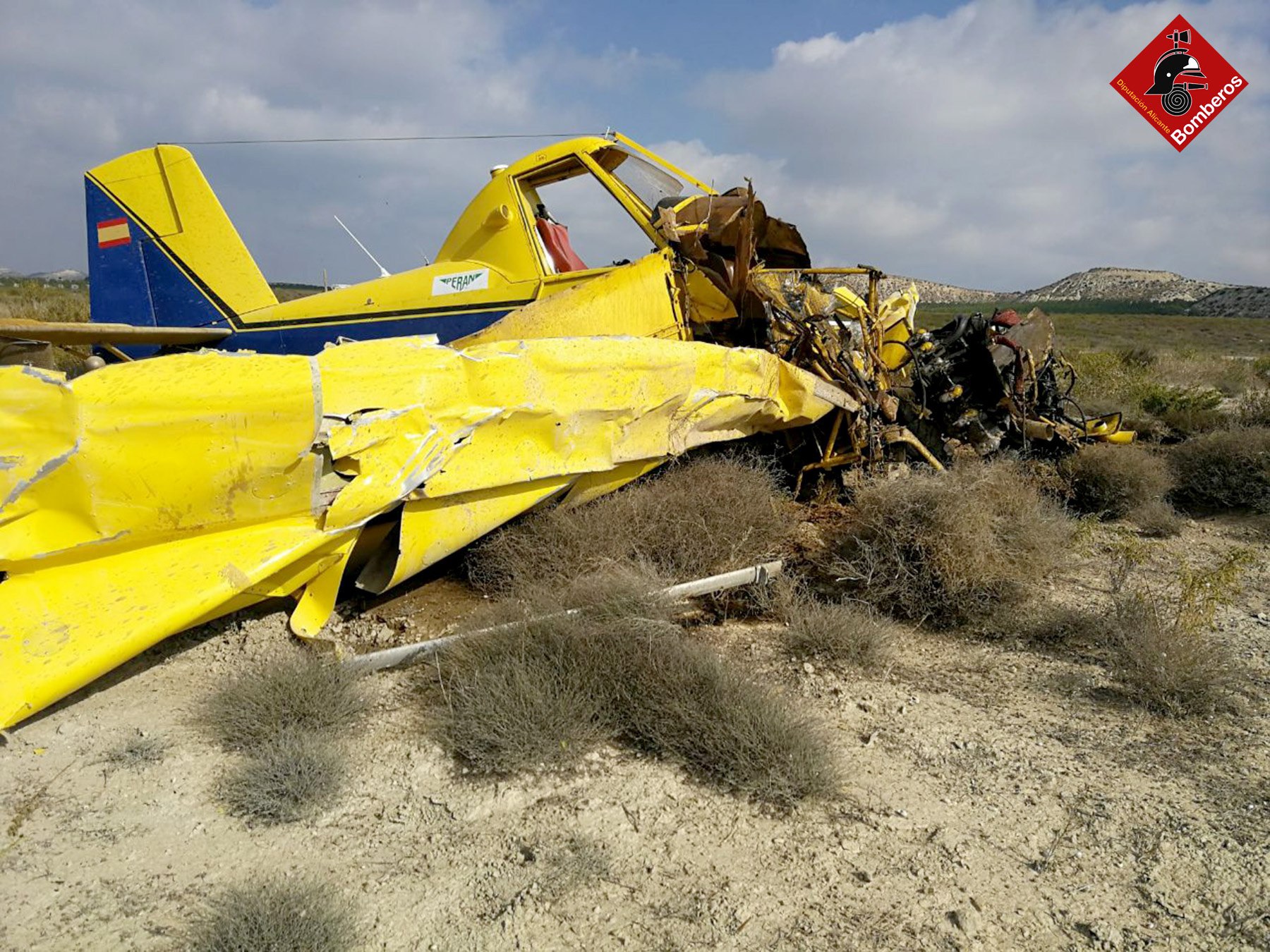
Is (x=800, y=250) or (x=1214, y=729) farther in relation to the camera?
(x=800, y=250)

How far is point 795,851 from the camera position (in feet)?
8.18

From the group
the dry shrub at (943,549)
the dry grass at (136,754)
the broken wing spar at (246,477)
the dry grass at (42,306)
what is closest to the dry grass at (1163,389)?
the dry shrub at (943,549)

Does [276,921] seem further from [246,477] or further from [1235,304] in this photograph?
[1235,304]

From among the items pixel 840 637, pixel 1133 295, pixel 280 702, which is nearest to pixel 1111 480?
pixel 840 637

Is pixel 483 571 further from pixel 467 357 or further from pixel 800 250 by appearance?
pixel 800 250

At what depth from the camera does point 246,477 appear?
320cm

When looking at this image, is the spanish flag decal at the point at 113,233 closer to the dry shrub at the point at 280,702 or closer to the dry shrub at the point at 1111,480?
the dry shrub at the point at 280,702

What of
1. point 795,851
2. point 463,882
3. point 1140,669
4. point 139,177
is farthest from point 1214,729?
point 139,177

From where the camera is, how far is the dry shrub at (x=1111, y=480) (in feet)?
21.0

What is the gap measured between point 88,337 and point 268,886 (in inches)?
206

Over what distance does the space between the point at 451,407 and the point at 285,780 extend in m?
1.73

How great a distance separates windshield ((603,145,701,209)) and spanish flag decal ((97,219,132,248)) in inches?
228

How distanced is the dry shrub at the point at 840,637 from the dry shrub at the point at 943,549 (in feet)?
1.41

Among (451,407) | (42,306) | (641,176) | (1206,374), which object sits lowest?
(1206,374)
